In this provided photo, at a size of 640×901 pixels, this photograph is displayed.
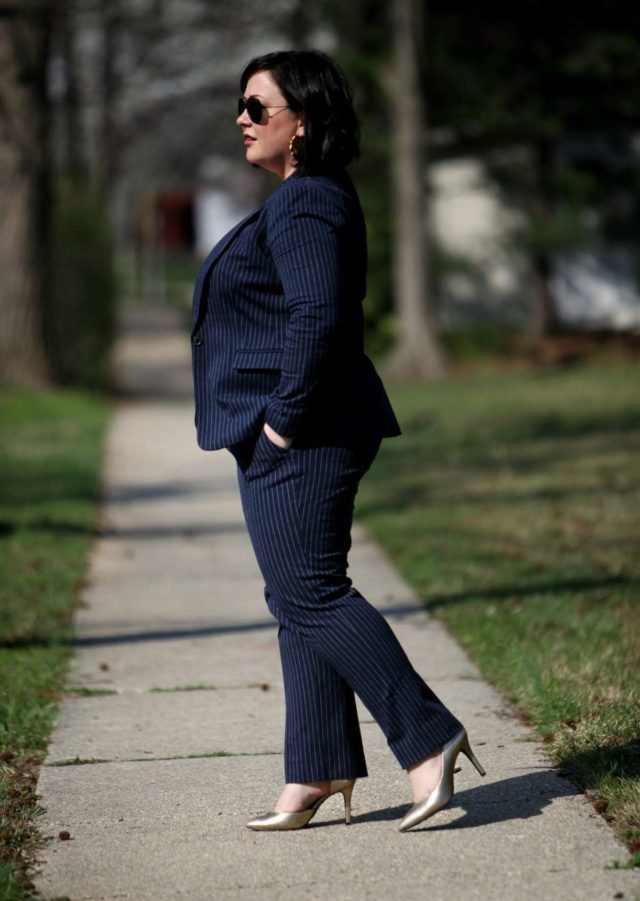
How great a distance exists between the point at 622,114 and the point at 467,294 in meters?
4.58

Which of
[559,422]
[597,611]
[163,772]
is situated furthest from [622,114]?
[163,772]

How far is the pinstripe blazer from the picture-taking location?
3.23m

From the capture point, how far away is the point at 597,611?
19.4 ft

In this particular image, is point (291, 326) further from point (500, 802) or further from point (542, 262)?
point (542, 262)

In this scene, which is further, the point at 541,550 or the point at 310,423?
the point at 541,550

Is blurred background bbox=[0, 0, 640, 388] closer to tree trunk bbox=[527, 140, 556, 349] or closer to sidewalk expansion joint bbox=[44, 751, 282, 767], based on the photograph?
tree trunk bbox=[527, 140, 556, 349]

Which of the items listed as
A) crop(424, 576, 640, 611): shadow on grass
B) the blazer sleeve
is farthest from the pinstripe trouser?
crop(424, 576, 640, 611): shadow on grass

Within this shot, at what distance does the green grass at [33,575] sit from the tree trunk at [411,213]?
530 cm

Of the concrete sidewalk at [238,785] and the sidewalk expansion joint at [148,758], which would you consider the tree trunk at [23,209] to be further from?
the sidewalk expansion joint at [148,758]

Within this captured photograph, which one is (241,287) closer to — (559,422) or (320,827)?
(320,827)

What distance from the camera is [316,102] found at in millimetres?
3332

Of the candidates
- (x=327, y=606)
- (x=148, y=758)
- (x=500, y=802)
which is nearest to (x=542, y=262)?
(x=148, y=758)

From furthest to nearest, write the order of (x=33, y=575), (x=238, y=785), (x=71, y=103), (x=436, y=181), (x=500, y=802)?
1. (x=71, y=103)
2. (x=436, y=181)
3. (x=33, y=575)
4. (x=238, y=785)
5. (x=500, y=802)

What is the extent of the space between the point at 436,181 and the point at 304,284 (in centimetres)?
2085
